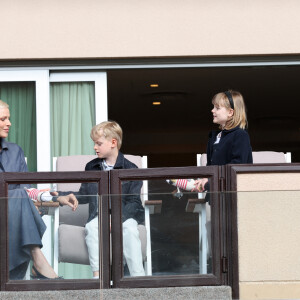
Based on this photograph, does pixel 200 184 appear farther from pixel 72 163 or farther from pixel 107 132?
pixel 72 163

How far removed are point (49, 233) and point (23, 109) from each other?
300 cm

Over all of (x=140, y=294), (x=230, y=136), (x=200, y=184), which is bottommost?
(x=140, y=294)

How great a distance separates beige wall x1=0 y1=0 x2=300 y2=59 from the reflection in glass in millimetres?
2863

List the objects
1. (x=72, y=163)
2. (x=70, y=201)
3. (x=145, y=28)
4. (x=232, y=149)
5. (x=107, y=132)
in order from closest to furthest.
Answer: (x=70, y=201) → (x=232, y=149) → (x=107, y=132) → (x=72, y=163) → (x=145, y=28)

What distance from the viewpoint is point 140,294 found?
5.41 metres

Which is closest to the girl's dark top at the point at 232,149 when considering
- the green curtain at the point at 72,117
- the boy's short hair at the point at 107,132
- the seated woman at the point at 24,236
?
the boy's short hair at the point at 107,132

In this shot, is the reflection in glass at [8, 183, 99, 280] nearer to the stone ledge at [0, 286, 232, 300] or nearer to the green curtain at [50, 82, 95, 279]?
the stone ledge at [0, 286, 232, 300]

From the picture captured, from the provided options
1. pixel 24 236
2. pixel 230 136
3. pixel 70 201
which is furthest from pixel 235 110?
pixel 24 236

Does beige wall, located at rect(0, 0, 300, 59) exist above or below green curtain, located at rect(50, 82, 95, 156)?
above

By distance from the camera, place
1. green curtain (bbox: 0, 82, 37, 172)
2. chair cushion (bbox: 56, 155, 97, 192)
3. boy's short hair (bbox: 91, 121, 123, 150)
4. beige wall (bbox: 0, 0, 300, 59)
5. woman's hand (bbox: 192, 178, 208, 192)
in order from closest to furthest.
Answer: woman's hand (bbox: 192, 178, 208, 192), boy's short hair (bbox: 91, 121, 123, 150), chair cushion (bbox: 56, 155, 97, 192), beige wall (bbox: 0, 0, 300, 59), green curtain (bbox: 0, 82, 37, 172)

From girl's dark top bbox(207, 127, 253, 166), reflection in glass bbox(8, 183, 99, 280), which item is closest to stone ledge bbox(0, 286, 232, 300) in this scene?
reflection in glass bbox(8, 183, 99, 280)

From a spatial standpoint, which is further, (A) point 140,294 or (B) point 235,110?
(B) point 235,110

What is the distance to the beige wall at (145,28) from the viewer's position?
803 cm

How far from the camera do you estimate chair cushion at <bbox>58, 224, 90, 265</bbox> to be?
17.5ft
